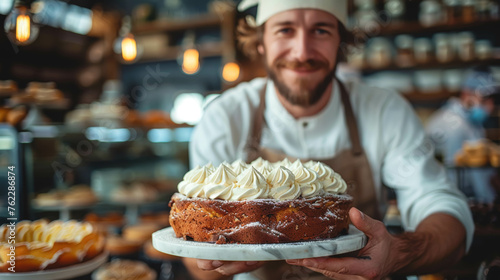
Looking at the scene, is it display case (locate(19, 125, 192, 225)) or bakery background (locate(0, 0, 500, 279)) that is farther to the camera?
display case (locate(19, 125, 192, 225))

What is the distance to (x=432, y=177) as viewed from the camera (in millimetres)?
1568

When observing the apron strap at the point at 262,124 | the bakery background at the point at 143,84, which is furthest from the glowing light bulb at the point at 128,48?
the apron strap at the point at 262,124

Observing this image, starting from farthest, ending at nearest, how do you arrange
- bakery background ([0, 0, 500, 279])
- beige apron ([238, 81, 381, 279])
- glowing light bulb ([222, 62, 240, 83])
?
1. glowing light bulb ([222, 62, 240, 83])
2. bakery background ([0, 0, 500, 279])
3. beige apron ([238, 81, 381, 279])

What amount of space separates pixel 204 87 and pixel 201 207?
14.8ft

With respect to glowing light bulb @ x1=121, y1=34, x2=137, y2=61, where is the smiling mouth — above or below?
below

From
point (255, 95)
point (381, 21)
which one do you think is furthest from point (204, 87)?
point (255, 95)

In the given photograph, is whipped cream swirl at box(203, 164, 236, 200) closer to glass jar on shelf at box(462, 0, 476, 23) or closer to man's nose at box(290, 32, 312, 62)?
man's nose at box(290, 32, 312, 62)

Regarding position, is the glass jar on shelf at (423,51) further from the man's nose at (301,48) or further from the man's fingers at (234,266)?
the man's fingers at (234,266)

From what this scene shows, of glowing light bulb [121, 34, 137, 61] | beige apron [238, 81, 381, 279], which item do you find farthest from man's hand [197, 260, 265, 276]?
glowing light bulb [121, 34, 137, 61]

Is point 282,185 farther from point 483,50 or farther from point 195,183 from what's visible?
point 483,50

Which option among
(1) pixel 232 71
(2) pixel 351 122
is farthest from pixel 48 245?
(1) pixel 232 71

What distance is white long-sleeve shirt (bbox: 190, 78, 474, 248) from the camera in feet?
5.42

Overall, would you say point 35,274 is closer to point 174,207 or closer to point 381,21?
point 174,207

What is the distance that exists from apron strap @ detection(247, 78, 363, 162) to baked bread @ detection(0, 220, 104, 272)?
63 cm
